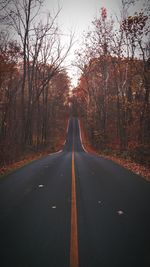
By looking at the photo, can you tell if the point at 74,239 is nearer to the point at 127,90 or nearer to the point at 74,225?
the point at 74,225

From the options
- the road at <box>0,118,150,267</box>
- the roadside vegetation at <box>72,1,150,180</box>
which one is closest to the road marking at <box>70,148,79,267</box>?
the road at <box>0,118,150,267</box>

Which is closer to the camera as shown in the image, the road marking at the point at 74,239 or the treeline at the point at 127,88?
the road marking at the point at 74,239

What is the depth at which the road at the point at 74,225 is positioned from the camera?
9.42ft

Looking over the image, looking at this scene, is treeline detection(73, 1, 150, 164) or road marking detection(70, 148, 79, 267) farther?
treeline detection(73, 1, 150, 164)

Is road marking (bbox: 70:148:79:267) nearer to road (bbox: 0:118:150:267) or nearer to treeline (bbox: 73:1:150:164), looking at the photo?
road (bbox: 0:118:150:267)

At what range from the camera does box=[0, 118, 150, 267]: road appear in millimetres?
2871

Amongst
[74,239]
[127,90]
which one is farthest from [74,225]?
[127,90]

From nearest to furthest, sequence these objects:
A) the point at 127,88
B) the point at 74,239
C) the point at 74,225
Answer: the point at 74,239, the point at 74,225, the point at 127,88

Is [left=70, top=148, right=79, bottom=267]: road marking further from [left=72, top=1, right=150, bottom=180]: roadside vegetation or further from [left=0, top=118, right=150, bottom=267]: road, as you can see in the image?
[left=72, top=1, right=150, bottom=180]: roadside vegetation

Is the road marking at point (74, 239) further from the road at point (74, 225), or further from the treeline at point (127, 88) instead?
the treeline at point (127, 88)

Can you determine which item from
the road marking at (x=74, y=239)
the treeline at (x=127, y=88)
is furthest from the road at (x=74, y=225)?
the treeline at (x=127, y=88)

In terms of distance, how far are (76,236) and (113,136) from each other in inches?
1045

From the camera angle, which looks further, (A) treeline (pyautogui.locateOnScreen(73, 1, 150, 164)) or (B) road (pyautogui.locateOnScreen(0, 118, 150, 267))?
(A) treeline (pyautogui.locateOnScreen(73, 1, 150, 164))

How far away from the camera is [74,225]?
383 cm
